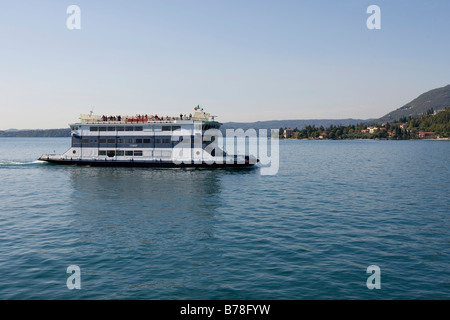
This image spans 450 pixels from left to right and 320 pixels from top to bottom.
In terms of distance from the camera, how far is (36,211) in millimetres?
32531

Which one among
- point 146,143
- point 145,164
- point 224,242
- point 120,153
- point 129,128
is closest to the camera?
point 224,242

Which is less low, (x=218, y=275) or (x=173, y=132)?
(x=173, y=132)

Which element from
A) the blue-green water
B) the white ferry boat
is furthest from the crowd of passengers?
the blue-green water

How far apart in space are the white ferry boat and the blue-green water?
2046 cm

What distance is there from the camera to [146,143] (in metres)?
68.9

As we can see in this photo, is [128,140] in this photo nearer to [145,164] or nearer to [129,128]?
[129,128]

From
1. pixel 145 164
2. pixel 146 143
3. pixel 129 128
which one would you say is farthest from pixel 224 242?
pixel 129 128

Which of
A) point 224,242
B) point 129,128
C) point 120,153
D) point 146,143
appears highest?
point 129,128

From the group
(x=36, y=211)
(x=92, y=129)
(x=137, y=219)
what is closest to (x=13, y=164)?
(x=92, y=129)

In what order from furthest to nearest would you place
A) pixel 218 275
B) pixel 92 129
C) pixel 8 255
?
1. pixel 92 129
2. pixel 8 255
3. pixel 218 275

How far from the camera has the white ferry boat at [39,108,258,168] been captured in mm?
65688

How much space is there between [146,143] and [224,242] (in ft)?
161

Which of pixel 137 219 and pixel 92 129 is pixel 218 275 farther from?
pixel 92 129
